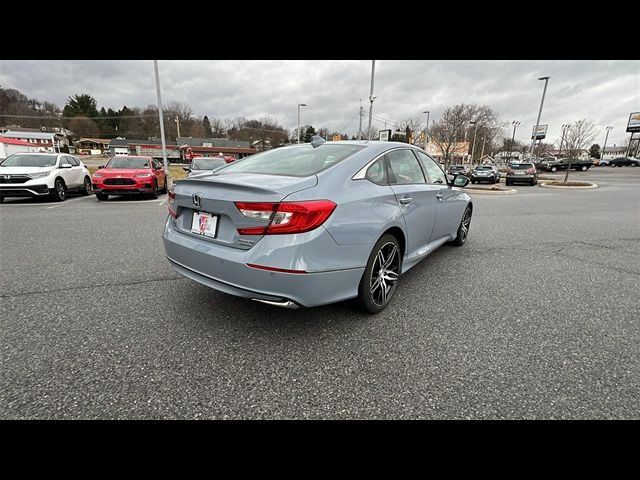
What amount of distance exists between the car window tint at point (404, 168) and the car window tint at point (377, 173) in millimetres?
128

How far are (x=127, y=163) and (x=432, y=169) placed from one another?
10504 millimetres

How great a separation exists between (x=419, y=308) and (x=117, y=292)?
3.05 m

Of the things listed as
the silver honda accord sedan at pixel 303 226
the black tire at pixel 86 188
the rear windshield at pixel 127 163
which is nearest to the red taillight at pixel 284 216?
A: the silver honda accord sedan at pixel 303 226

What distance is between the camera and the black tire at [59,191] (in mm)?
9345

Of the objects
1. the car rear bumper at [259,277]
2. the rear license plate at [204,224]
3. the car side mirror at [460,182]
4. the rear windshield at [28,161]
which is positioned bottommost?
the car rear bumper at [259,277]

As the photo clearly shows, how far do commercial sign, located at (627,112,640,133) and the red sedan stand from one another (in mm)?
73029

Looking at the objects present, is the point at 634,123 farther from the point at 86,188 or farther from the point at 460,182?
the point at 86,188

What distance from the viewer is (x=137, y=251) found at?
4594mm

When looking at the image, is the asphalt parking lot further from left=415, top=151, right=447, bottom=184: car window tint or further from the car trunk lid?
left=415, top=151, right=447, bottom=184: car window tint

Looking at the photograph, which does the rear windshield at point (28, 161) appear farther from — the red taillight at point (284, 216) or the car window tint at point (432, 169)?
the car window tint at point (432, 169)

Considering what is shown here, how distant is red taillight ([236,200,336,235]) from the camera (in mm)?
2082

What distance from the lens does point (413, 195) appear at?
3229mm

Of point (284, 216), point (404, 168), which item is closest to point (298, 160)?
point (284, 216)
